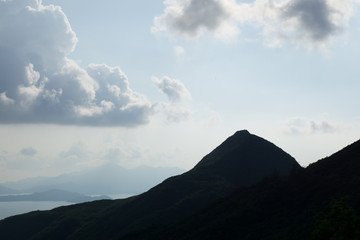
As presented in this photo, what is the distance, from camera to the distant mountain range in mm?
87375

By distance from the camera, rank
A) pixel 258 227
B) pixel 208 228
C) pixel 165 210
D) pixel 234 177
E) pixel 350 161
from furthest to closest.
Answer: pixel 234 177 → pixel 165 210 → pixel 350 161 → pixel 208 228 → pixel 258 227

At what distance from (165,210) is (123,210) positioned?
103ft

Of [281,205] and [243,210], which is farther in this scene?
[243,210]

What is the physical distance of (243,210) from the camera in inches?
4574

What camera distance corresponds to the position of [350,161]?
400 ft

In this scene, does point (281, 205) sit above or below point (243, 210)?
below

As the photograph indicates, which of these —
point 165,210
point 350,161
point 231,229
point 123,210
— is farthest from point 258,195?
point 123,210

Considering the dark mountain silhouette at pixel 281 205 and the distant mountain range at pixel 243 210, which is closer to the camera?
the distant mountain range at pixel 243 210

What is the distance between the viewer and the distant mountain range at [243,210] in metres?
87.4

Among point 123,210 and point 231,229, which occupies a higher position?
point 123,210

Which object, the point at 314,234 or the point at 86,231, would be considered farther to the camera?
the point at 86,231

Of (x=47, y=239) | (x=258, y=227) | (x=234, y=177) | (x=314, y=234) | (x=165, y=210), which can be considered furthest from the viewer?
(x=234, y=177)

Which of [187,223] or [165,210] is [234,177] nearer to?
[165,210]

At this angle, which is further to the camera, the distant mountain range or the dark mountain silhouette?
the dark mountain silhouette
